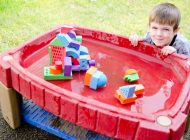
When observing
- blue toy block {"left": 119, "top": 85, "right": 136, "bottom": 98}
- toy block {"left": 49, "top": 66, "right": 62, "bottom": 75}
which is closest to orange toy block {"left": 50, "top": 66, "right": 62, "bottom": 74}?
toy block {"left": 49, "top": 66, "right": 62, "bottom": 75}

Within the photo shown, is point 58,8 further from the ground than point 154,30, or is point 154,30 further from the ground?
point 154,30

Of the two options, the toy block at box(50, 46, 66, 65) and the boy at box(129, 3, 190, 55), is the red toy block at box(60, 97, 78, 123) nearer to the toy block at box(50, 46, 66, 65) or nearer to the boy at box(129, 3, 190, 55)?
the toy block at box(50, 46, 66, 65)

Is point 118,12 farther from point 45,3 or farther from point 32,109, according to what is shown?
point 32,109

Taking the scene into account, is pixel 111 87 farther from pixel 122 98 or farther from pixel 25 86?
pixel 25 86

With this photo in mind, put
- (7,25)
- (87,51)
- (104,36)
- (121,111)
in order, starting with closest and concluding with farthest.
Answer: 1. (121,111)
2. (87,51)
3. (104,36)
4. (7,25)

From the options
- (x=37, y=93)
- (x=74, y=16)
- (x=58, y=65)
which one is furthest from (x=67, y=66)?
(x=74, y=16)

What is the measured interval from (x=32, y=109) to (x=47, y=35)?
300mm

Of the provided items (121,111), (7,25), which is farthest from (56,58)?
(7,25)

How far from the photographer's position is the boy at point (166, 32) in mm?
1265

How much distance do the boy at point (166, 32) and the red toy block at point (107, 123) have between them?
1.48ft

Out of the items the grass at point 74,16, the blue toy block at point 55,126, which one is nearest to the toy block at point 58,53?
the blue toy block at point 55,126

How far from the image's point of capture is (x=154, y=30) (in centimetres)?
129

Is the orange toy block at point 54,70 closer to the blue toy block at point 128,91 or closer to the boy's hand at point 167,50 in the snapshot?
the blue toy block at point 128,91

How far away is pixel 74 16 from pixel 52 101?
1202 millimetres
